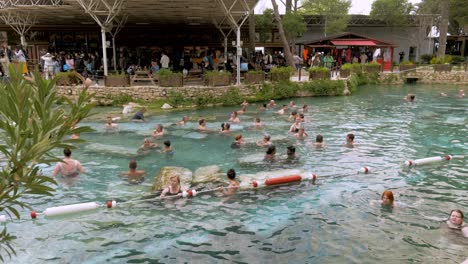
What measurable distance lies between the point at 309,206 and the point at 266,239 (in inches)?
74.9

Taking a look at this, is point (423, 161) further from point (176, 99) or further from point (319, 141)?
point (176, 99)

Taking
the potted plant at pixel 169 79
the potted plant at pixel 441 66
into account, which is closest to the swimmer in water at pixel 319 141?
the potted plant at pixel 169 79

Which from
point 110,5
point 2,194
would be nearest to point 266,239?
point 2,194

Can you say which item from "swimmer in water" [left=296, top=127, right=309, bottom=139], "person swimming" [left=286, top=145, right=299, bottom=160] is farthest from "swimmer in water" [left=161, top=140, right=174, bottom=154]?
"swimmer in water" [left=296, top=127, right=309, bottom=139]

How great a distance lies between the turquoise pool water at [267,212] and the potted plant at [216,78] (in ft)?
23.3

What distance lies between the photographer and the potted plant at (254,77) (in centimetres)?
2350

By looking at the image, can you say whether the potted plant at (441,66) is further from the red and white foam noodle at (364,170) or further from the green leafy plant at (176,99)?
the red and white foam noodle at (364,170)

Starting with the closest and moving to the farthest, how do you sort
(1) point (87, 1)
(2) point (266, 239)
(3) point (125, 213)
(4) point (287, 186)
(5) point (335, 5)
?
1. (2) point (266, 239)
2. (3) point (125, 213)
3. (4) point (287, 186)
4. (1) point (87, 1)
5. (5) point (335, 5)

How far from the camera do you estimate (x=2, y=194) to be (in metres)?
2.68

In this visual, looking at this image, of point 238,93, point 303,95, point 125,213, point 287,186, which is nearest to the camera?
point 125,213

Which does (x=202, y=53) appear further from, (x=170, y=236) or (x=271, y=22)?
(x=170, y=236)

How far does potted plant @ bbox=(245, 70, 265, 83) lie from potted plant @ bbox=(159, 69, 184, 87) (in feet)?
12.5

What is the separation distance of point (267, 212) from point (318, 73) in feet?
61.3

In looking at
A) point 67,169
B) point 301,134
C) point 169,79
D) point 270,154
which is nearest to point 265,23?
point 169,79
